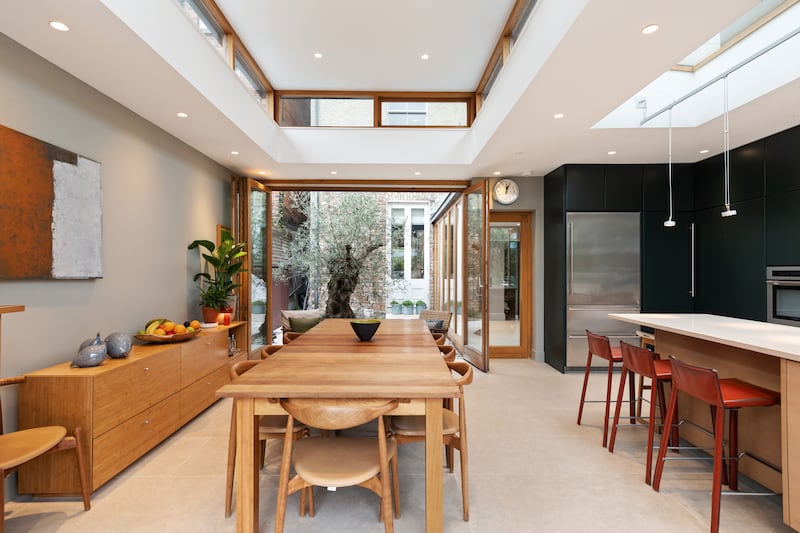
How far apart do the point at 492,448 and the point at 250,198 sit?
4.23 metres

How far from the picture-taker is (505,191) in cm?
562

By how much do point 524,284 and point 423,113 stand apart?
283cm

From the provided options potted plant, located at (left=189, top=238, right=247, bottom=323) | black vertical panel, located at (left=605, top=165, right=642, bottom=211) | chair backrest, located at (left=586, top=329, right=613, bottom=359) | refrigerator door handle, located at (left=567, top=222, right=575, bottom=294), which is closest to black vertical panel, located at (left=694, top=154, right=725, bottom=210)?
black vertical panel, located at (left=605, top=165, right=642, bottom=211)

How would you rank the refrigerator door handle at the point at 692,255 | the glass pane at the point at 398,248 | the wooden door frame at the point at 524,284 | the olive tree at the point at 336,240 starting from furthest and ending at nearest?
1. the glass pane at the point at 398,248
2. the olive tree at the point at 336,240
3. the wooden door frame at the point at 524,284
4. the refrigerator door handle at the point at 692,255

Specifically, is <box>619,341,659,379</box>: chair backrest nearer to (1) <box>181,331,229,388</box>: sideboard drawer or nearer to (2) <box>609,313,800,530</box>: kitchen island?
(2) <box>609,313,800,530</box>: kitchen island

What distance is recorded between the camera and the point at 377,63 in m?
4.25

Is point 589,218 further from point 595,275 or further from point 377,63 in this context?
point 377,63

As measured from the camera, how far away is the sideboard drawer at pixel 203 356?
3.23 m

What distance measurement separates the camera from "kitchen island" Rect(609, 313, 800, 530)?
1.81 metres

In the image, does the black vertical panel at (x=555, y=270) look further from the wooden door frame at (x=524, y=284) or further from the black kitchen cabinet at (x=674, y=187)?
the black kitchen cabinet at (x=674, y=187)

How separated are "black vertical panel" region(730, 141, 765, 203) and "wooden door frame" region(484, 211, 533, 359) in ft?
7.58

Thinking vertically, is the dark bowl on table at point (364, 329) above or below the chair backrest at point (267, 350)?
above

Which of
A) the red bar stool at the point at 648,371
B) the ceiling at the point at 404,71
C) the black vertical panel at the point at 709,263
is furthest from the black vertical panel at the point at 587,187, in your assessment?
the red bar stool at the point at 648,371

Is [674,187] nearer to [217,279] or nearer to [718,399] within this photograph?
[718,399]
